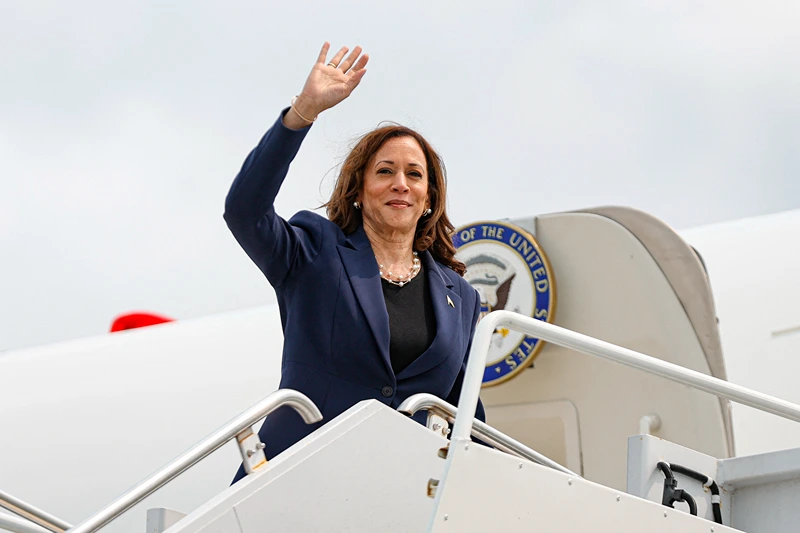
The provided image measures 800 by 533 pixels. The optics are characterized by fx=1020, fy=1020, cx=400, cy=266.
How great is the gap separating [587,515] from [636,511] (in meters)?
0.23

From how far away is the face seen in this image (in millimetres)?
3760

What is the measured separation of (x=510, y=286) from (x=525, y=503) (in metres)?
3.60

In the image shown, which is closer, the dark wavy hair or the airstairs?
the airstairs

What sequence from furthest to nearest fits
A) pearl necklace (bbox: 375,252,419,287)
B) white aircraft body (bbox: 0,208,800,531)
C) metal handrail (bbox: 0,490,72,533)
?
white aircraft body (bbox: 0,208,800,531) < metal handrail (bbox: 0,490,72,533) < pearl necklace (bbox: 375,252,419,287)

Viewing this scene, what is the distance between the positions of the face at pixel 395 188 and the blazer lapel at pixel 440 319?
7.6 inches

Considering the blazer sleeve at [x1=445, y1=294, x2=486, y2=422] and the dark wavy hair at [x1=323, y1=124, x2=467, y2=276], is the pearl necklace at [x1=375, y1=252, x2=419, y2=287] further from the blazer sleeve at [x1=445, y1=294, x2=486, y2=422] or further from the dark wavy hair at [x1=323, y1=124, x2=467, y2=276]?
the blazer sleeve at [x1=445, y1=294, x2=486, y2=422]

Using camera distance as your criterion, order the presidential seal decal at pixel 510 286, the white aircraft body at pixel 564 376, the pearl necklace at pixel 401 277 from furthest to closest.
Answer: the presidential seal decal at pixel 510 286 < the white aircraft body at pixel 564 376 < the pearl necklace at pixel 401 277

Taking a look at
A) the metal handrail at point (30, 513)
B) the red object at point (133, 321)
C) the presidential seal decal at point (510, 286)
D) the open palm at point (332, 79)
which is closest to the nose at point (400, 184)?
the open palm at point (332, 79)

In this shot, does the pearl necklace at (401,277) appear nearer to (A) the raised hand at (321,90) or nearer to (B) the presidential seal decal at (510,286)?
(A) the raised hand at (321,90)

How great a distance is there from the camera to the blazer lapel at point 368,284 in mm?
3506

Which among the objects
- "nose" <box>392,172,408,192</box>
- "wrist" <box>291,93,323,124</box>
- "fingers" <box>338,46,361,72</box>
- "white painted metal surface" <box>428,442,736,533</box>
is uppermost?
"fingers" <box>338,46,361,72</box>

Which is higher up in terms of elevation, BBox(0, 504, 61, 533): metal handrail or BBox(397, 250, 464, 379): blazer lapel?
BBox(397, 250, 464, 379): blazer lapel

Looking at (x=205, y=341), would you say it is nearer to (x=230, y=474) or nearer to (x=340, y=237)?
(x=230, y=474)

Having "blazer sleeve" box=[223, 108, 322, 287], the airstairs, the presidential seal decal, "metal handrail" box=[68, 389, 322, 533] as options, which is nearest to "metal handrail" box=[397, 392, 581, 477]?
the airstairs
